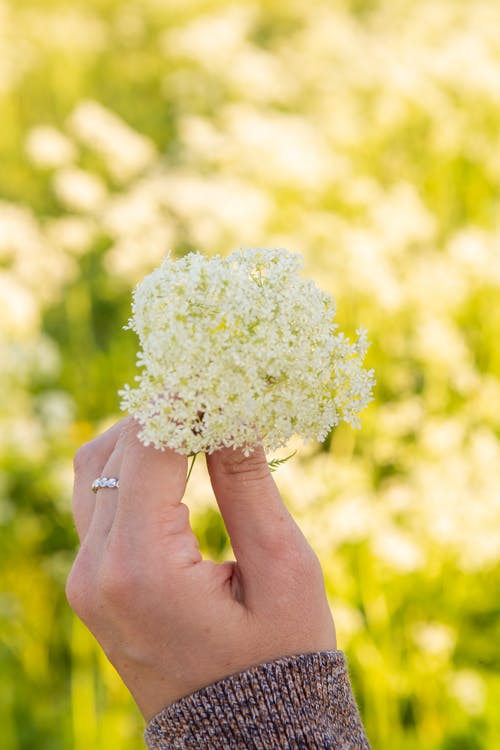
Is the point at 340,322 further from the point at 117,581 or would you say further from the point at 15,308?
the point at 117,581

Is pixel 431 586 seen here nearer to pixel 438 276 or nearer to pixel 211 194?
pixel 438 276

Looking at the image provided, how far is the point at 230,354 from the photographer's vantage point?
929 millimetres

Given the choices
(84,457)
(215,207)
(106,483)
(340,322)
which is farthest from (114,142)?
(106,483)

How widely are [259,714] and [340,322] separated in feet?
9.70

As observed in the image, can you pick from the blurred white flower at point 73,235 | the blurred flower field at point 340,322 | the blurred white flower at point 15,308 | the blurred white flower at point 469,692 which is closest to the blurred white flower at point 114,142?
the blurred flower field at point 340,322

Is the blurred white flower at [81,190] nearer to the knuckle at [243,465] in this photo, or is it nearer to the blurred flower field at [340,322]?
the blurred flower field at [340,322]

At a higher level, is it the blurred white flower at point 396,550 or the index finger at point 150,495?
the blurred white flower at point 396,550

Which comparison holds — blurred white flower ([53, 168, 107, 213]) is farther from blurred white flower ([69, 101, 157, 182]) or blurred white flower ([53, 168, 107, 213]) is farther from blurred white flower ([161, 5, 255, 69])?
blurred white flower ([161, 5, 255, 69])

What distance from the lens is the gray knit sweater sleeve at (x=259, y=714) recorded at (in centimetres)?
92

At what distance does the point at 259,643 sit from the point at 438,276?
2.77m

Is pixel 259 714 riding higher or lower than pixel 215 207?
lower

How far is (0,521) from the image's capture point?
9.66 ft

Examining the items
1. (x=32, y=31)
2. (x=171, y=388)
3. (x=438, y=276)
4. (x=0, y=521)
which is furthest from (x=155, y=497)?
(x=32, y=31)

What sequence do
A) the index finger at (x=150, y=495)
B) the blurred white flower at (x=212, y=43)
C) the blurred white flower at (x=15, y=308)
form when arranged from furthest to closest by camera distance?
1. the blurred white flower at (x=212, y=43)
2. the blurred white flower at (x=15, y=308)
3. the index finger at (x=150, y=495)
